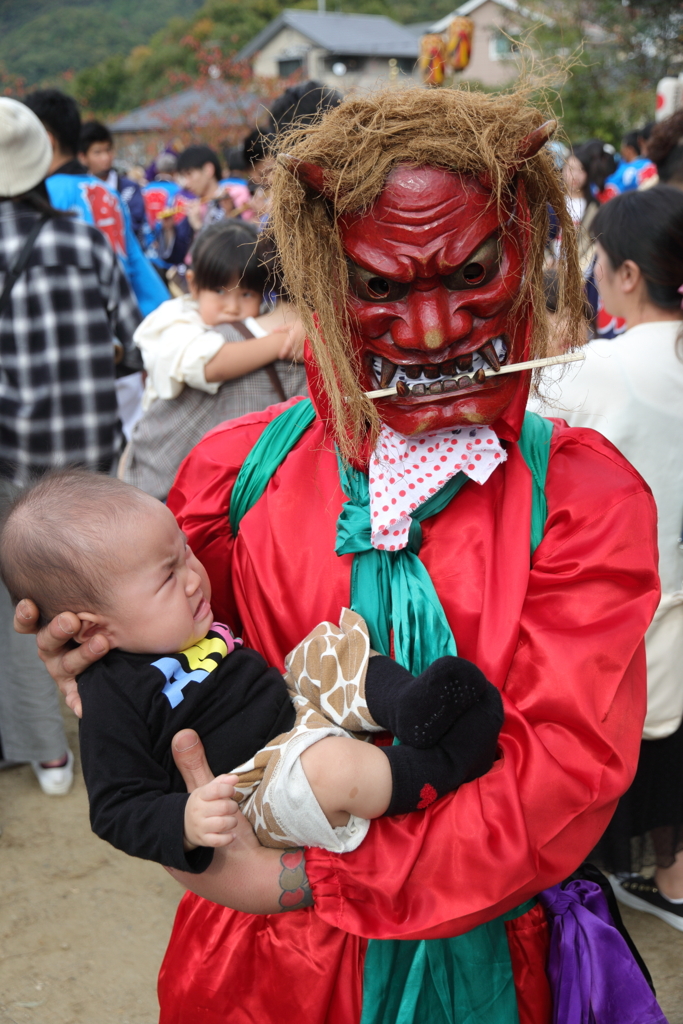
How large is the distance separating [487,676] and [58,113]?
3854 mm

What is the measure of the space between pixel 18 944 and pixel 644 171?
642 centimetres

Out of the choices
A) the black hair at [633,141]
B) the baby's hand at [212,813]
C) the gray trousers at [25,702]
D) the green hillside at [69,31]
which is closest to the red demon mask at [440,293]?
the baby's hand at [212,813]

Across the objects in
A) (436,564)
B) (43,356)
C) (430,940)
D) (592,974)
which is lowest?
(592,974)

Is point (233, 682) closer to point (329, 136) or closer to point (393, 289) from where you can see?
point (393, 289)

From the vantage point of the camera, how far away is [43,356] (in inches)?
119

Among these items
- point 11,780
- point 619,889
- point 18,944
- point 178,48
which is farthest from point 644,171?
point 178,48

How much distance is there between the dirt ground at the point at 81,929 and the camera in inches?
95.6

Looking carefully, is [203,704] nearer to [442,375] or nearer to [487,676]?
[487,676]

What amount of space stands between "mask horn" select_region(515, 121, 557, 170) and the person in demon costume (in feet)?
0.04

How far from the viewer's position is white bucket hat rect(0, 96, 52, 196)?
2.87 m

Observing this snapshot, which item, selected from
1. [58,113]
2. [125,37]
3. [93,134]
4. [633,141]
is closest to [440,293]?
[58,113]

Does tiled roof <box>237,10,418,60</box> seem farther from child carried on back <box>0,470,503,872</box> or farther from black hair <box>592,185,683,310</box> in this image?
child carried on back <box>0,470,503,872</box>

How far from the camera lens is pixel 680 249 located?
266 centimetres

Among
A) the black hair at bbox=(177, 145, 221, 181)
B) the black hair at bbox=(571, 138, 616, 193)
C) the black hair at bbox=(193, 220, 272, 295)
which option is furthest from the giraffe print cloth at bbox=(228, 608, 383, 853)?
the black hair at bbox=(177, 145, 221, 181)
